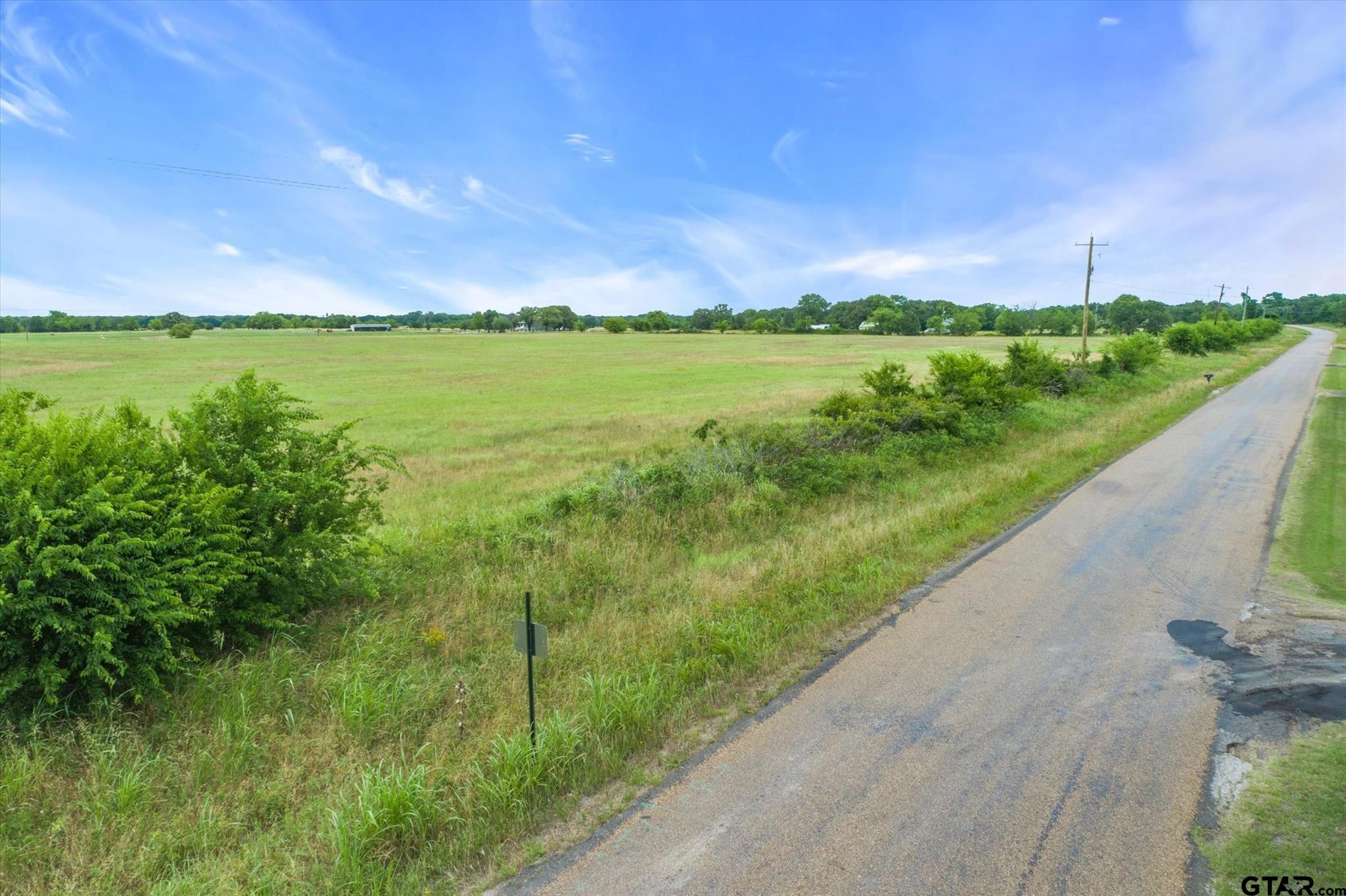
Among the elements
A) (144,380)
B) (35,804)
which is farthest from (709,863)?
(144,380)

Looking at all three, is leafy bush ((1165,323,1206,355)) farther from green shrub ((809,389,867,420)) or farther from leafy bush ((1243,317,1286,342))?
green shrub ((809,389,867,420))

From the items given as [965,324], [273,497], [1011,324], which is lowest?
[273,497]

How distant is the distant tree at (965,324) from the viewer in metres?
150

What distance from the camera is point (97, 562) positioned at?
14.9ft

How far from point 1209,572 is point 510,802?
8515 millimetres

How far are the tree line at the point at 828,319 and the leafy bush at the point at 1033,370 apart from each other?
118180 millimetres

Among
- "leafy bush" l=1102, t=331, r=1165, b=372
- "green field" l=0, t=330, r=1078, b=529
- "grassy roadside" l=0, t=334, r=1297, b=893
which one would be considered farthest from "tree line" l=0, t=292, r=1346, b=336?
"grassy roadside" l=0, t=334, r=1297, b=893

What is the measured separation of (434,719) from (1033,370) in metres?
25.4

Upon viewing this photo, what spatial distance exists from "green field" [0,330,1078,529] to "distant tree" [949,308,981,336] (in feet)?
183

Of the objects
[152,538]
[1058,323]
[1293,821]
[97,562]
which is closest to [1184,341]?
[1293,821]

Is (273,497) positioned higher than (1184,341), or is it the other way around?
(1184,341)

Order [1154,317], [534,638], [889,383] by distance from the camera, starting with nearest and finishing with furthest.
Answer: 1. [534,638]
2. [889,383]
3. [1154,317]

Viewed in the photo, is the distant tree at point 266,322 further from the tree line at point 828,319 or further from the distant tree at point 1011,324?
the distant tree at point 1011,324

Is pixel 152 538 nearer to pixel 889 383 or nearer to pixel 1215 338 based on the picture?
pixel 889 383
